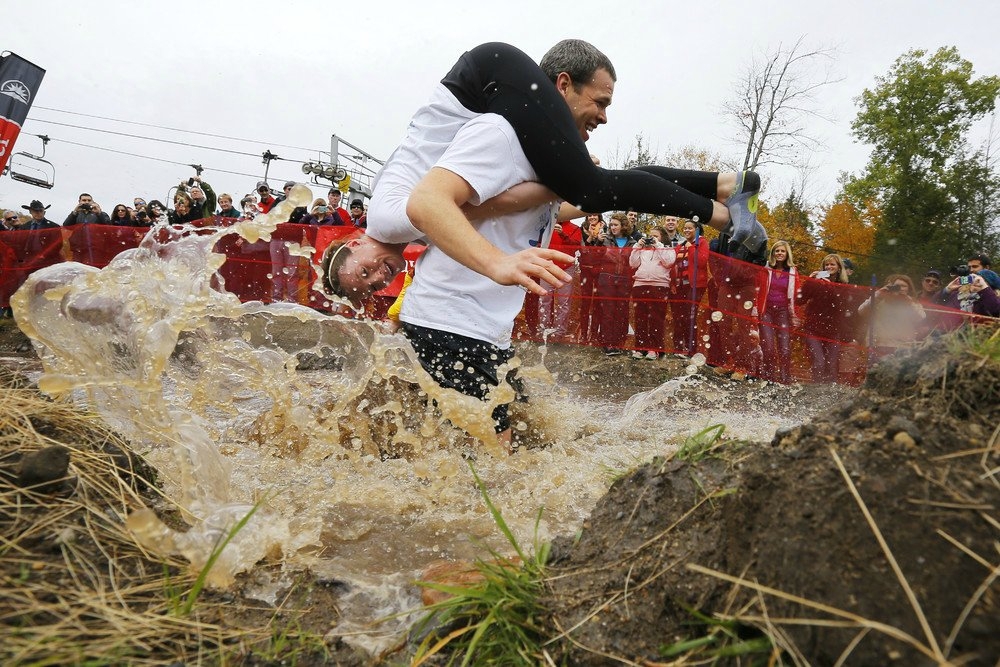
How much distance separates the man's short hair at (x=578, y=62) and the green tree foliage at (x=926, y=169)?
26.1 m

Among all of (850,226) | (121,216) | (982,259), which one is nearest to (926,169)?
(850,226)

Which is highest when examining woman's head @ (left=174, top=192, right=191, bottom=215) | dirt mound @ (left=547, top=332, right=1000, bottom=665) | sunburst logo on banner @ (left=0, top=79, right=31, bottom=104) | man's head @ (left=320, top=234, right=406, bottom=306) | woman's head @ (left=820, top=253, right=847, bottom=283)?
sunburst logo on banner @ (left=0, top=79, right=31, bottom=104)

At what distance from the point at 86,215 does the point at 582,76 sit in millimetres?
10424

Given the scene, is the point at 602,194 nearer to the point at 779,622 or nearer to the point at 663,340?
the point at 779,622

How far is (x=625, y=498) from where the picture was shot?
1726 mm

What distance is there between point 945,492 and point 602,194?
1.81m

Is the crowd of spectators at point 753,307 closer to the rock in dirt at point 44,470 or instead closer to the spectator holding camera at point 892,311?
the spectator holding camera at point 892,311

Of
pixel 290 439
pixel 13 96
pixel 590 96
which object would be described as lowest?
pixel 290 439

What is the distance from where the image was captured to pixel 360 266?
2.83 meters

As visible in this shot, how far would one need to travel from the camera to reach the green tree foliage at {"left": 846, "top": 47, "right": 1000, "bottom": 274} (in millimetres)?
24969

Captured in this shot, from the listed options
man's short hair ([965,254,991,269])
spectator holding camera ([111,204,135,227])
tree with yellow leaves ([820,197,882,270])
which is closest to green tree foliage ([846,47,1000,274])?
tree with yellow leaves ([820,197,882,270])

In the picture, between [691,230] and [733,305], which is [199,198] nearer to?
[691,230]

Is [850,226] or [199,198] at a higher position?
[850,226]

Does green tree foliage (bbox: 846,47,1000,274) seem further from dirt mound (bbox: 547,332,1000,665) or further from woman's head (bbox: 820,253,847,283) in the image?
dirt mound (bbox: 547,332,1000,665)
